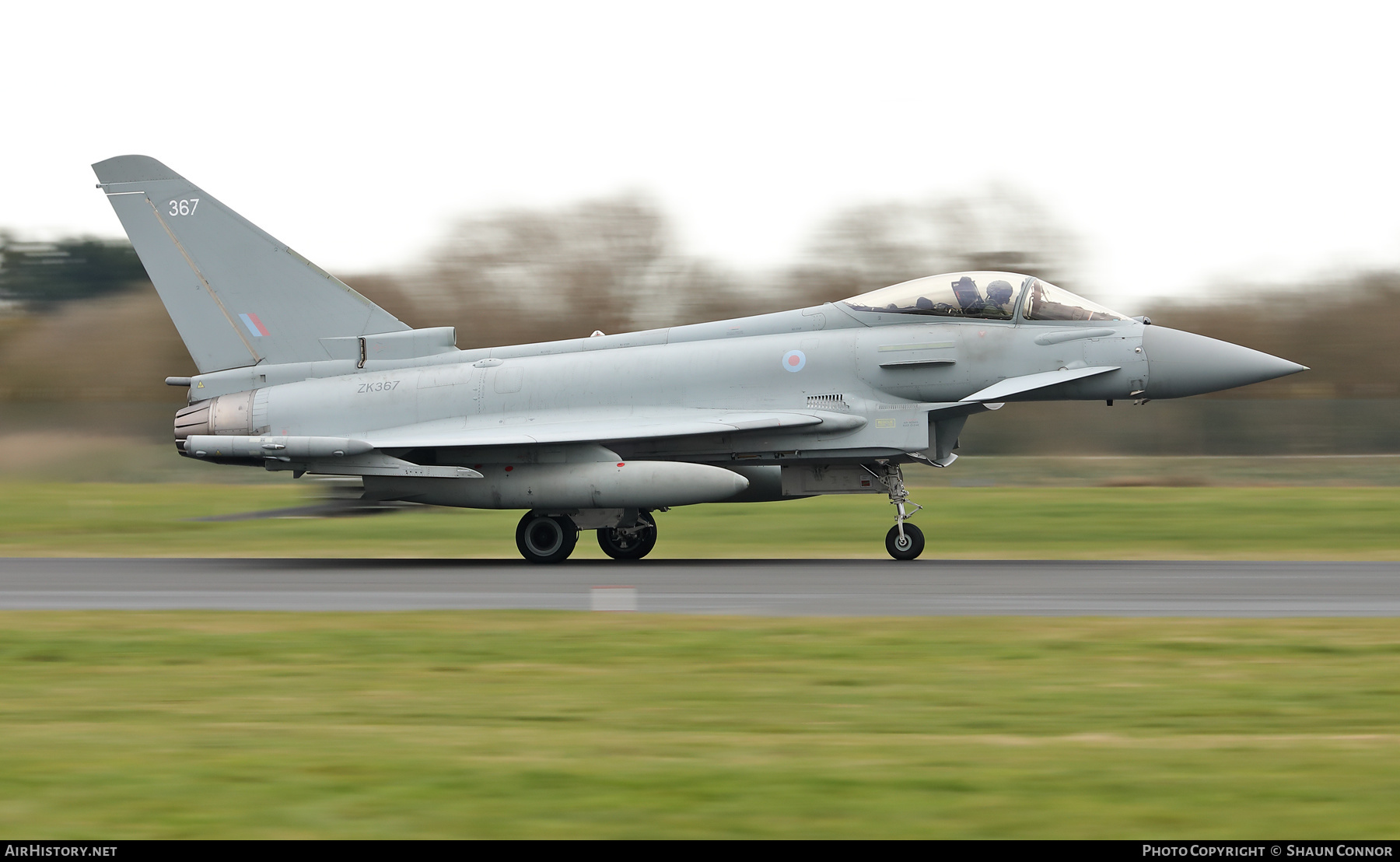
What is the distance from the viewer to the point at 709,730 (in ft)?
21.0

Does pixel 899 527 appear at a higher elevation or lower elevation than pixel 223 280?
lower

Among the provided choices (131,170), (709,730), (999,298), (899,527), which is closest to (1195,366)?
(999,298)

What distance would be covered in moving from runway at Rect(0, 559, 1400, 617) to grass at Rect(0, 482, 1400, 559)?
2493 millimetres

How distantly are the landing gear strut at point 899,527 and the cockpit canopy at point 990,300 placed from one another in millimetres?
1928

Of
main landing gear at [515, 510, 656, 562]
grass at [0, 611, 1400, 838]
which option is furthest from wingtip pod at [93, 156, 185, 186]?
grass at [0, 611, 1400, 838]

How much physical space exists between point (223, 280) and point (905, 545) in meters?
9.32

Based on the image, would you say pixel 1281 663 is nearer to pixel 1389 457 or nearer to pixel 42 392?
pixel 1389 457

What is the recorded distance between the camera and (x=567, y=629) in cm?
978

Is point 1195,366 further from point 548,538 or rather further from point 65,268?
point 65,268

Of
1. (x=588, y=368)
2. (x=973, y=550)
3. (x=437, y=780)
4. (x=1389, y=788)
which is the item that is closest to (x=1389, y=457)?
(x=973, y=550)

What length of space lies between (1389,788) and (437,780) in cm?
374

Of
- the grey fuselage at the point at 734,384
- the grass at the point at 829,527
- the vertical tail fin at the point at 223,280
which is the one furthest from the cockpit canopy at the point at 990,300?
the vertical tail fin at the point at 223,280

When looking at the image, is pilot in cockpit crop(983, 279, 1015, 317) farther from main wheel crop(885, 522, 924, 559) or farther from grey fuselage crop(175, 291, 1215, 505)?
main wheel crop(885, 522, 924, 559)

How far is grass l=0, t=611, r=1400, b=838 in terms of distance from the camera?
16.2 feet
